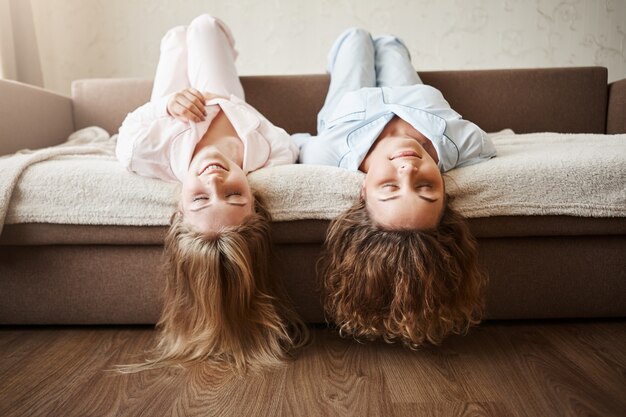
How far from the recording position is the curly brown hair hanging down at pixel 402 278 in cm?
82

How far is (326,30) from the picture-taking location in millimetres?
2291

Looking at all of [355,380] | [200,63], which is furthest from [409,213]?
[200,63]

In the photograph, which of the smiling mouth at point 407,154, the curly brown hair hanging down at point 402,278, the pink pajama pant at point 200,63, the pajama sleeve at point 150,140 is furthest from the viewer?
the pink pajama pant at point 200,63

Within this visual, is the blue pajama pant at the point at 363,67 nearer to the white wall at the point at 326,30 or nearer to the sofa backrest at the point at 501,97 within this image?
the sofa backrest at the point at 501,97

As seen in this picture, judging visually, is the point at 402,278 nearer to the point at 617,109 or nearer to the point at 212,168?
the point at 212,168

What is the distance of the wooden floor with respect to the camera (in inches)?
27.7

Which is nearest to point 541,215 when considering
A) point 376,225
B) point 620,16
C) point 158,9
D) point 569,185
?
point 569,185

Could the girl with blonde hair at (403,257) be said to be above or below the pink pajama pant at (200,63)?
below

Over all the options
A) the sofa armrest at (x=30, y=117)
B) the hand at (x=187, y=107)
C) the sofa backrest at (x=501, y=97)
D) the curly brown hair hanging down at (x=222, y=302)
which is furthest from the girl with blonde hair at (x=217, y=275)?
the sofa backrest at (x=501, y=97)

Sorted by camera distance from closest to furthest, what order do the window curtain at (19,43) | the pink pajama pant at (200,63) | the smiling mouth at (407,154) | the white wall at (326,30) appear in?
the smiling mouth at (407,154) < the pink pajama pant at (200,63) < the window curtain at (19,43) < the white wall at (326,30)

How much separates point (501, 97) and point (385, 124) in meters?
0.84

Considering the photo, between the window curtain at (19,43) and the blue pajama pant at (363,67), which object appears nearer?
the blue pajama pant at (363,67)

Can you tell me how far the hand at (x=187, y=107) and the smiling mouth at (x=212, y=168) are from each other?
288mm

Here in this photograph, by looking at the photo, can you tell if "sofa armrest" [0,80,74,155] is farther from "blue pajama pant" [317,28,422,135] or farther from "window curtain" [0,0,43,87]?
"blue pajama pant" [317,28,422,135]
